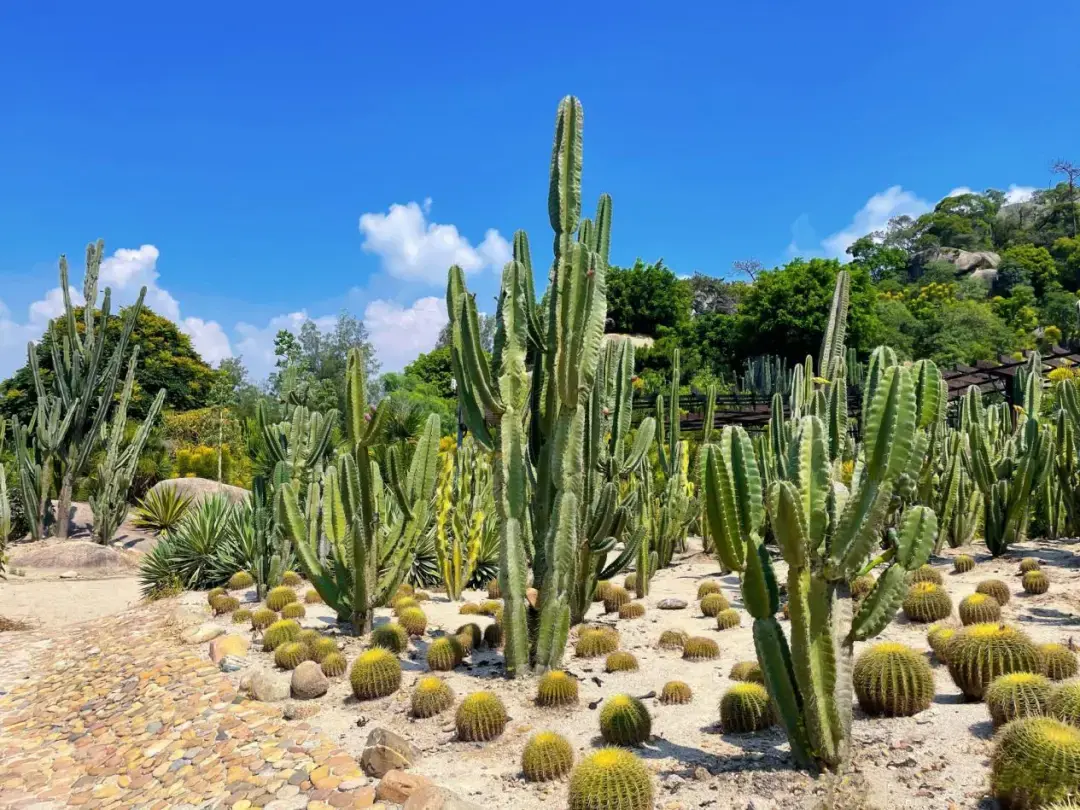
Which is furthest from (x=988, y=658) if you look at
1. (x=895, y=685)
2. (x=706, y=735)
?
(x=706, y=735)

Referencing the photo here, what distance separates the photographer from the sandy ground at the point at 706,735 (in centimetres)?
311

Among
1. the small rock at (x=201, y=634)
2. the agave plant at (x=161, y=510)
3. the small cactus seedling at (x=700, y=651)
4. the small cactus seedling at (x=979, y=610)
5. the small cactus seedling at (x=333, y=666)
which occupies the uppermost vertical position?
the agave plant at (x=161, y=510)

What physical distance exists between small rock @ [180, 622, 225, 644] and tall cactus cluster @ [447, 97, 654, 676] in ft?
11.6

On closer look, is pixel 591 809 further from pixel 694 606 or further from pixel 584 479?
pixel 694 606

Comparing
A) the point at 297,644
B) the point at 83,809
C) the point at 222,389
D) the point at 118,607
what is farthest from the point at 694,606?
the point at 222,389

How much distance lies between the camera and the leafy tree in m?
39.5

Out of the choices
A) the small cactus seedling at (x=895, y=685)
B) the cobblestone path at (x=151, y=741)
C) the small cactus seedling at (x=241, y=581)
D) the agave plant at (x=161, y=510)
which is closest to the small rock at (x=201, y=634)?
the cobblestone path at (x=151, y=741)

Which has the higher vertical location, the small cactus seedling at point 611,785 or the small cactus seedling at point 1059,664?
the small cactus seedling at point 1059,664

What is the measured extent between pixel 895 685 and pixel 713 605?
3.03 m

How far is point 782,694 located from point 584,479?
8.14 feet

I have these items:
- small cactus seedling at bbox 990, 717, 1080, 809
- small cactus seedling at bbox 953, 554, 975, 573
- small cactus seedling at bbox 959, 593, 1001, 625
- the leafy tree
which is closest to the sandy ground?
small cactus seedling at bbox 990, 717, 1080, 809

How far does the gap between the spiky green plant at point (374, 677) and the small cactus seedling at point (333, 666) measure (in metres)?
0.47

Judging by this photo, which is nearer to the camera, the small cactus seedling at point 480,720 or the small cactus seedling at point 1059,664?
the small cactus seedling at point 1059,664

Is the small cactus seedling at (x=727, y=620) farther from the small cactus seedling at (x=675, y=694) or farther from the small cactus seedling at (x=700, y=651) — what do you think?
the small cactus seedling at (x=675, y=694)
